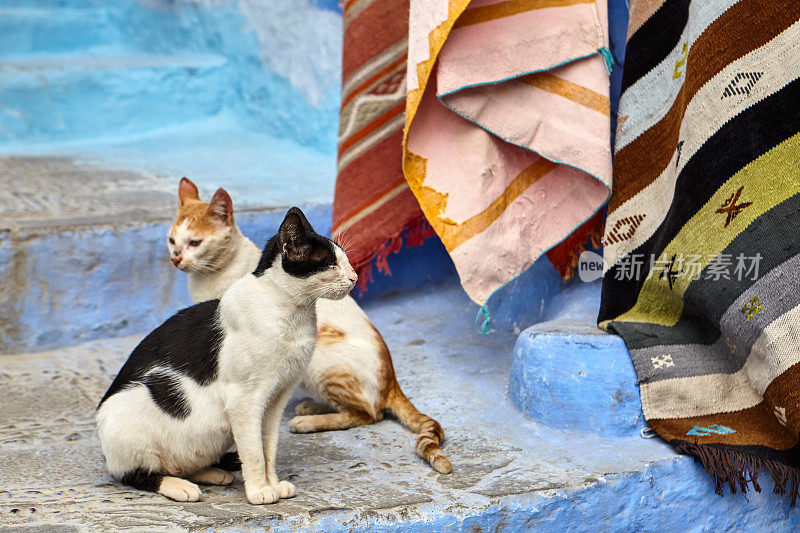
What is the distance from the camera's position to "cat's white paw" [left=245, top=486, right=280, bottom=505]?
4.80 ft

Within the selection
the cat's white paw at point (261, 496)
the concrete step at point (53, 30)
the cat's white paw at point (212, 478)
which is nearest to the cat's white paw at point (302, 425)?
the cat's white paw at point (212, 478)

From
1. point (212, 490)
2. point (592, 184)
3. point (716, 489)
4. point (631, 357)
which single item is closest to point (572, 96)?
point (592, 184)

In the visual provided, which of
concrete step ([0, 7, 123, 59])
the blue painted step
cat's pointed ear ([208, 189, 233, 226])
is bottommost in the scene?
the blue painted step

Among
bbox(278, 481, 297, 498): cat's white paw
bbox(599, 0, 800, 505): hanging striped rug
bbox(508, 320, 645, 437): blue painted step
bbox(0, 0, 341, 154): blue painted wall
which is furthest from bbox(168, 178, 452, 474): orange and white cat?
bbox(0, 0, 341, 154): blue painted wall

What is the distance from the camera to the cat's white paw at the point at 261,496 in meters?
1.46

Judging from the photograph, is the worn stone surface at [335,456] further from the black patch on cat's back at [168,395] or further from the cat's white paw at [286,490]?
the black patch on cat's back at [168,395]

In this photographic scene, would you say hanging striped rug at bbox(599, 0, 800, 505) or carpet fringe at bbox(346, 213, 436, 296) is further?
carpet fringe at bbox(346, 213, 436, 296)

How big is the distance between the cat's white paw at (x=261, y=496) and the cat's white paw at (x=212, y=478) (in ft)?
0.44

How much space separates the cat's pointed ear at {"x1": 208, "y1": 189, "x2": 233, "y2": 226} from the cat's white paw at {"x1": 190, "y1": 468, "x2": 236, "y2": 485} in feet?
2.13

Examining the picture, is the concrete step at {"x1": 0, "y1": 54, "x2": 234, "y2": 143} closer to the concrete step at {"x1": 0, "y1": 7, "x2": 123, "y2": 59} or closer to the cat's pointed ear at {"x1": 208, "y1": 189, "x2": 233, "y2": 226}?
the concrete step at {"x1": 0, "y1": 7, "x2": 123, "y2": 59}

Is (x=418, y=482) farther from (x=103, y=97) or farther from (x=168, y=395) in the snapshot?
(x=103, y=97)

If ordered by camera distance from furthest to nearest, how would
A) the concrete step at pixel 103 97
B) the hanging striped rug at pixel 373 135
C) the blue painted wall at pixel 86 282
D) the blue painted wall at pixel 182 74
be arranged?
the concrete step at pixel 103 97
the blue painted wall at pixel 182 74
the blue painted wall at pixel 86 282
the hanging striped rug at pixel 373 135

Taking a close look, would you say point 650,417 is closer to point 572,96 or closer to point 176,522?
point 572,96

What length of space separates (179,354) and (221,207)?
0.53 metres
